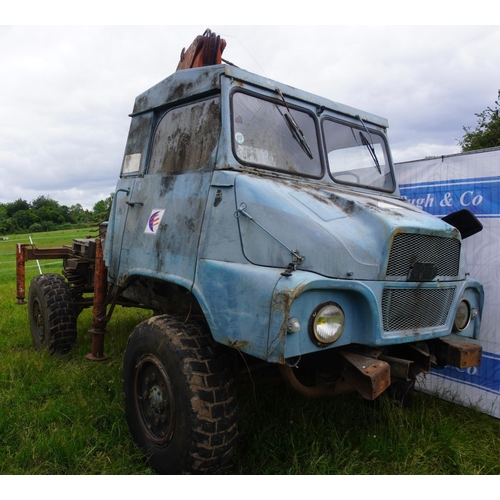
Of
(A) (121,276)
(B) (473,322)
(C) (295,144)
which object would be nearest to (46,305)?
(A) (121,276)

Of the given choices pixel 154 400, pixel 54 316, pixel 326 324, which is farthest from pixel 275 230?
pixel 54 316

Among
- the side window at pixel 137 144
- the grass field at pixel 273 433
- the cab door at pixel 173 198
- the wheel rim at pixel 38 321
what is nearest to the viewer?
the grass field at pixel 273 433

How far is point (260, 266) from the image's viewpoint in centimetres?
272

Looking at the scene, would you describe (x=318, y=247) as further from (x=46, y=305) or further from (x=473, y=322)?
(x=46, y=305)

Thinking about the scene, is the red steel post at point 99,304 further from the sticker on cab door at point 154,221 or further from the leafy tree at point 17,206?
the leafy tree at point 17,206

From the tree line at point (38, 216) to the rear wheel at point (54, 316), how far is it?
127 ft

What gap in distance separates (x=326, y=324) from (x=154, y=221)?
171cm

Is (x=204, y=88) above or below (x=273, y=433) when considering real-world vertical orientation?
above

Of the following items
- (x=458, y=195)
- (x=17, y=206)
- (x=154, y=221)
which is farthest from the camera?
(x=17, y=206)

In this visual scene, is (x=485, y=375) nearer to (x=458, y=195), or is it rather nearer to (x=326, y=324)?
(x=458, y=195)

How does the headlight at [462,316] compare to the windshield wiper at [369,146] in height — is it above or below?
below

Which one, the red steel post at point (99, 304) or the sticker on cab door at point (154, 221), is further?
the red steel post at point (99, 304)

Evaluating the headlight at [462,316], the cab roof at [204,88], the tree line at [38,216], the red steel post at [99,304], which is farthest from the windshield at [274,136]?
the tree line at [38,216]

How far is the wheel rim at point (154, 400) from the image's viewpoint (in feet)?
9.60
